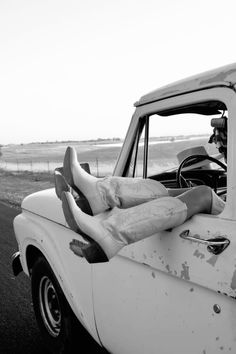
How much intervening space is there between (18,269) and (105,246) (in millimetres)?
2428

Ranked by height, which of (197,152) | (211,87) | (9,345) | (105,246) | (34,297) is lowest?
(9,345)

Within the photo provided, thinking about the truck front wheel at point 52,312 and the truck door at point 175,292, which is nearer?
the truck door at point 175,292

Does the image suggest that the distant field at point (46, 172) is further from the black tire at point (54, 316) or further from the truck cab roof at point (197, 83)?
the black tire at point (54, 316)

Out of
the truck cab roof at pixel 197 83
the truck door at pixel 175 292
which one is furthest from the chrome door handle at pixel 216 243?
the truck cab roof at pixel 197 83

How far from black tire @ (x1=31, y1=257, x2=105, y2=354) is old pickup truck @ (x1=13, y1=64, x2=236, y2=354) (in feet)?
0.03

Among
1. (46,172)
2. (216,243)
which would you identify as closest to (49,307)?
(216,243)

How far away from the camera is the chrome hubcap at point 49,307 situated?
3.13 metres

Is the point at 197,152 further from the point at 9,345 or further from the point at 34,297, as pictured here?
the point at 9,345

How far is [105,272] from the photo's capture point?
221 cm

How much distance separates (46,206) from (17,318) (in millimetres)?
1364

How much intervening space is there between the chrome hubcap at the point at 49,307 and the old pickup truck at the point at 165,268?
1.0 inches

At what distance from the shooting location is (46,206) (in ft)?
9.86

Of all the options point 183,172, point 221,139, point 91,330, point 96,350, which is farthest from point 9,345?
point 221,139

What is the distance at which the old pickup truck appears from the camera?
156 centimetres
